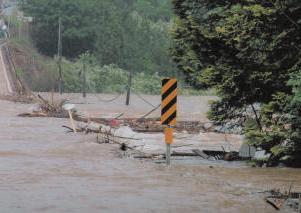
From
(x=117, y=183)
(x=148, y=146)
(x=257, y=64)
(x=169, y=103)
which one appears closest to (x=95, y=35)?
(x=148, y=146)

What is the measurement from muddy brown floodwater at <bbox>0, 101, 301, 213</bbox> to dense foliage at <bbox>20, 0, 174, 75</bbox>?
77.0m

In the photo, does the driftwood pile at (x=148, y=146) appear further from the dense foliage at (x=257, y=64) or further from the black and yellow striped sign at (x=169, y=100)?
the black and yellow striped sign at (x=169, y=100)

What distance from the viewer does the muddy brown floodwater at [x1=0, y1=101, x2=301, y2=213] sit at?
1021 cm

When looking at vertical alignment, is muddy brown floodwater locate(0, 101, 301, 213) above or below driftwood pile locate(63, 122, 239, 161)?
below

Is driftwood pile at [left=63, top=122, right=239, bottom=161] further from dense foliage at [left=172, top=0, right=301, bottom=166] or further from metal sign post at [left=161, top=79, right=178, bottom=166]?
metal sign post at [left=161, top=79, right=178, bottom=166]


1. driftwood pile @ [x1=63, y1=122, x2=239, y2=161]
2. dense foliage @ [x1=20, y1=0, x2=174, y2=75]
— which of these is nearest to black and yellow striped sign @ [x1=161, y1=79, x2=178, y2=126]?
driftwood pile @ [x1=63, y1=122, x2=239, y2=161]

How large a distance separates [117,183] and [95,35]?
86498mm

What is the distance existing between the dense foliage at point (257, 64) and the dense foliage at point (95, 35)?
7726 cm

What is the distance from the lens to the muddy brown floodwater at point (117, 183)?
10211 millimetres

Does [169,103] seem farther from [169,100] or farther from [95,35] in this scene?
[95,35]

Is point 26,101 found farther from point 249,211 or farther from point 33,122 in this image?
point 249,211

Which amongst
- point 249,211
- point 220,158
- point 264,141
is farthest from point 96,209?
point 220,158

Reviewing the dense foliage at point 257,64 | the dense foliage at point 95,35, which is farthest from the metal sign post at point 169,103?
the dense foliage at point 95,35

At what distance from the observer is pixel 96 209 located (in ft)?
32.2
